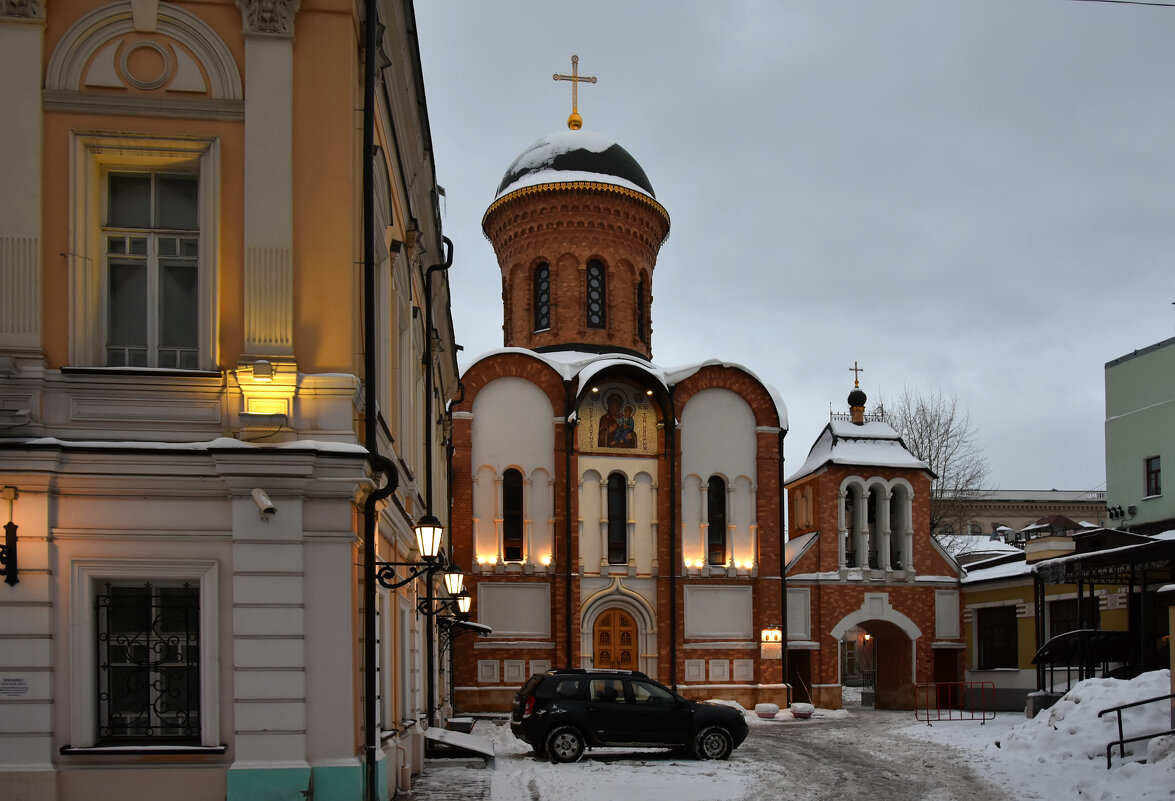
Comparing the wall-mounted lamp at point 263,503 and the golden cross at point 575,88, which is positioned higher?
the golden cross at point 575,88

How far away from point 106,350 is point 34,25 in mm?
2800

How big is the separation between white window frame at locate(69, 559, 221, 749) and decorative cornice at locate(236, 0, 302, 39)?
4556 mm

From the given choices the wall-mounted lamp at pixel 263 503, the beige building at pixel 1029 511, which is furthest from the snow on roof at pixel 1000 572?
the beige building at pixel 1029 511

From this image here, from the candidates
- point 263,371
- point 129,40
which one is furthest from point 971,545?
point 129,40

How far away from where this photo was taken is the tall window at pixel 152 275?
9.97m

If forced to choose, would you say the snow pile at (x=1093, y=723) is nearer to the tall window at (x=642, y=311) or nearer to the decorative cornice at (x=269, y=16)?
the decorative cornice at (x=269, y=16)

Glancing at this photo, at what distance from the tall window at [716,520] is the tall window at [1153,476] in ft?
39.5

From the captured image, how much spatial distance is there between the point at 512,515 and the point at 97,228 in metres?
22.5

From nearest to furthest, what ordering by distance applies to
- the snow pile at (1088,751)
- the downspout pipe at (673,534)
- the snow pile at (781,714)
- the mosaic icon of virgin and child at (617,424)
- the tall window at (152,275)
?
the tall window at (152,275), the snow pile at (1088,751), the snow pile at (781,714), the downspout pipe at (673,534), the mosaic icon of virgin and child at (617,424)

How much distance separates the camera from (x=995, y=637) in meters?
34.7

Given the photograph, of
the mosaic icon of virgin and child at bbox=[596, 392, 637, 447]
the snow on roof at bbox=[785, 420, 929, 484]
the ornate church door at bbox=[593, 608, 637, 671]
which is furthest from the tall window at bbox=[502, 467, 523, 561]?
the snow on roof at bbox=[785, 420, 929, 484]

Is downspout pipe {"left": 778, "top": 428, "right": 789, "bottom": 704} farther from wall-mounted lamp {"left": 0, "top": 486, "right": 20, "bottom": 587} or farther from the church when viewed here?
wall-mounted lamp {"left": 0, "top": 486, "right": 20, "bottom": 587}

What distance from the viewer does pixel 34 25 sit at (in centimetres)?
970

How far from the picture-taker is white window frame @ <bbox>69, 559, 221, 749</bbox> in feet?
30.4
